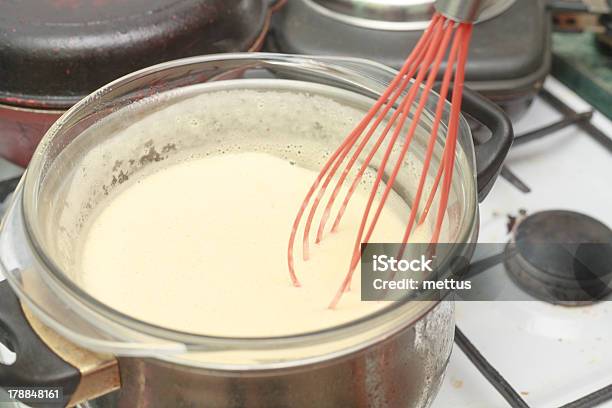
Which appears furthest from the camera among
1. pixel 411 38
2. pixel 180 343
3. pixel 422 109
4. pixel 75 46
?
pixel 411 38

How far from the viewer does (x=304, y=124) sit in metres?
0.53

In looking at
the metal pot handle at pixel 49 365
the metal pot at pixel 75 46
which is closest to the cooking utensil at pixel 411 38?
the metal pot at pixel 75 46

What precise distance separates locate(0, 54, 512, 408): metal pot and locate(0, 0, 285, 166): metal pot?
89 mm

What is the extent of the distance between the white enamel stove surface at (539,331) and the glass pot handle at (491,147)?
12cm

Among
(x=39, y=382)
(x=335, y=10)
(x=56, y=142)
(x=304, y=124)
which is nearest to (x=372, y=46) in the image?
(x=335, y=10)

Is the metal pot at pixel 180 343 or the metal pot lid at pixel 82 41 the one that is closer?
the metal pot at pixel 180 343

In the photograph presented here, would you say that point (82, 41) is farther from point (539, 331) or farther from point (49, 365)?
point (539, 331)

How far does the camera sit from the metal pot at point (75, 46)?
0.53 meters

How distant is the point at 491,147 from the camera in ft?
1.46

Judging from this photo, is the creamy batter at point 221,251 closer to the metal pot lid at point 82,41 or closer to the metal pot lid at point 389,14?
the metal pot lid at point 82,41

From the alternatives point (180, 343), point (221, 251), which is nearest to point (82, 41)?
point (221, 251)

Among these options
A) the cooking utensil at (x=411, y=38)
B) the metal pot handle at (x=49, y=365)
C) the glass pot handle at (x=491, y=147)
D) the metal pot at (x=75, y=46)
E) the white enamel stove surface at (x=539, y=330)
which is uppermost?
the metal pot at (x=75, y=46)

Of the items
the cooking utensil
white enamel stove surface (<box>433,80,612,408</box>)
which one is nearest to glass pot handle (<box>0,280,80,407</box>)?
white enamel stove surface (<box>433,80,612,408</box>)

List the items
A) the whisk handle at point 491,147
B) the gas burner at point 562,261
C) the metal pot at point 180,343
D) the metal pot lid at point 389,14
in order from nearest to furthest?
the metal pot at point 180,343 < the whisk handle at point 491,147 < the gas burner at point 562,261 < the metal pot lid at point 389,14
